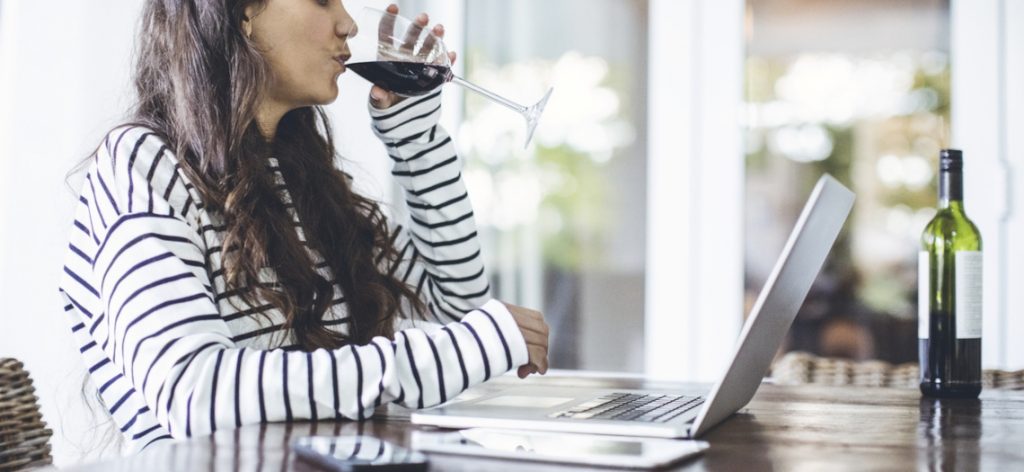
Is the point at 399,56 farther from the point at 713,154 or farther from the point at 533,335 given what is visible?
the point at 713,154

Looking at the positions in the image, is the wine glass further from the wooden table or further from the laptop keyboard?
the wooden table

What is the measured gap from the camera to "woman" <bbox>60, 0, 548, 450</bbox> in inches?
40.2

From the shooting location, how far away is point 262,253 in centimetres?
127

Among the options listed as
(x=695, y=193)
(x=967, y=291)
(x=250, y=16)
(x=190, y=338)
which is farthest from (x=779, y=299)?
(x=695, y=193)

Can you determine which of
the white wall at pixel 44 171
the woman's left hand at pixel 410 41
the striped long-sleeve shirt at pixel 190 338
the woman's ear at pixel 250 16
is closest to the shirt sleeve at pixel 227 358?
the striped long-sleeve shirt at pixel 190 338

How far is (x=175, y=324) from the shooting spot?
41.2 inches

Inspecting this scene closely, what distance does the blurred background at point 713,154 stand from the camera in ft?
8.69

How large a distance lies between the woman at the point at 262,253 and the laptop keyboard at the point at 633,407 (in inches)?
3.0

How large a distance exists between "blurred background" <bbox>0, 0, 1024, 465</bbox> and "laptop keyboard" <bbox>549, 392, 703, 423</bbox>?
1643mm

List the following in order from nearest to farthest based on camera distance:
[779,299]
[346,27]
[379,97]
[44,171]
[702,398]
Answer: [779,299]
[702,398]
[346,27]
[379,97]
[44,171]

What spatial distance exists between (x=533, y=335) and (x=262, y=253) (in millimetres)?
374

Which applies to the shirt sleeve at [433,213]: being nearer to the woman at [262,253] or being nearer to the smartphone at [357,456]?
the woman at [262,253]

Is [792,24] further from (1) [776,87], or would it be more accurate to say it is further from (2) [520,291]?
(2) [520,291]

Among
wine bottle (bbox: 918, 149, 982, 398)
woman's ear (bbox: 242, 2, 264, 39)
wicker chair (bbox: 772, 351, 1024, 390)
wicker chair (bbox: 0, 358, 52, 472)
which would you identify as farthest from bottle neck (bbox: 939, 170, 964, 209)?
wicker chair (bbox: 0, 358, 52, 472)
